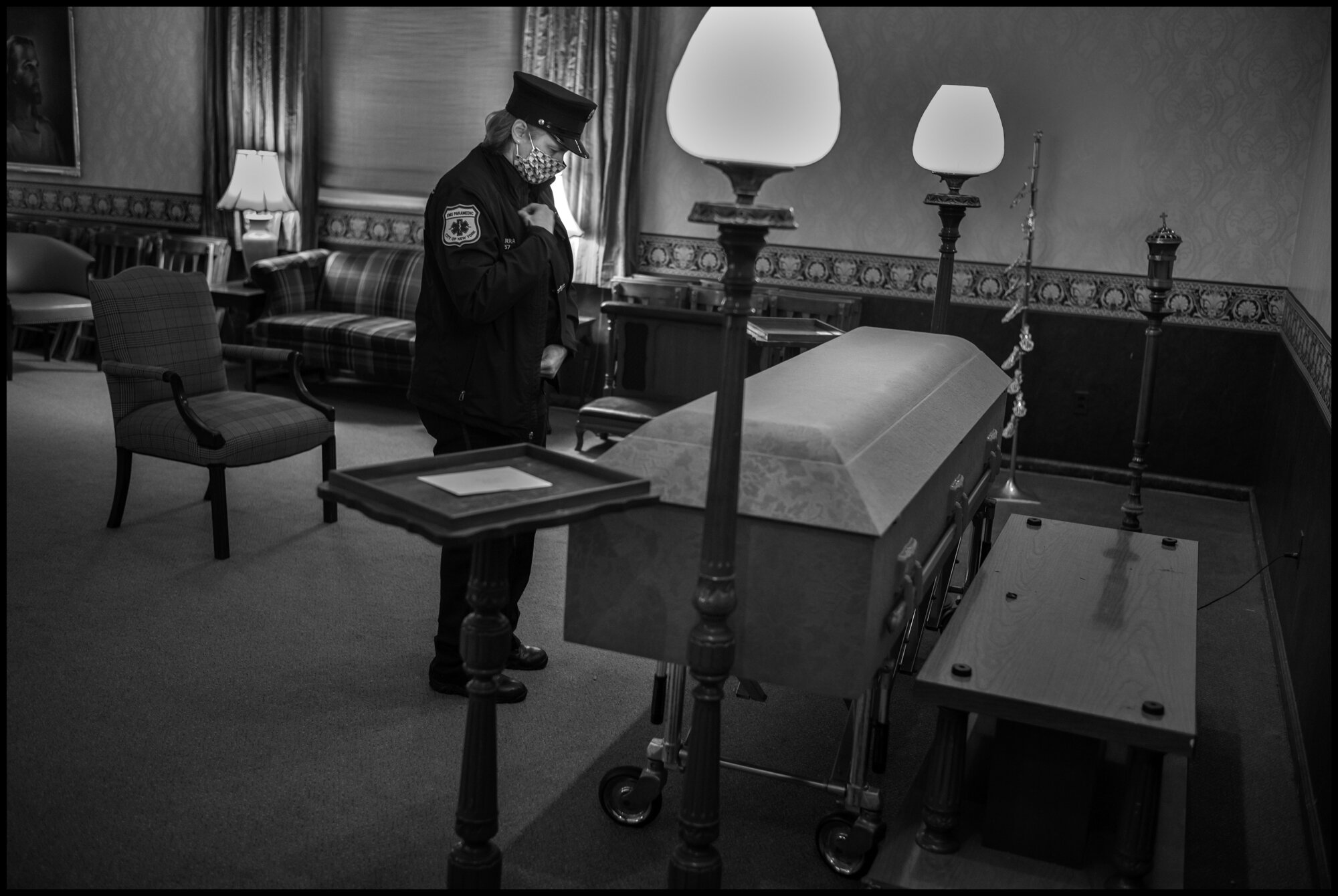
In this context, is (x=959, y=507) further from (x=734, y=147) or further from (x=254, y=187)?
(x=254, y=187)

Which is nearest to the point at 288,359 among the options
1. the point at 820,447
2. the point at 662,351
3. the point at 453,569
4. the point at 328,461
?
the point at 328,461

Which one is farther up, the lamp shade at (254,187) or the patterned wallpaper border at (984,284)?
the lamp shade at (254,187)

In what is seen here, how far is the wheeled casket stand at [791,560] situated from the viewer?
2332mm

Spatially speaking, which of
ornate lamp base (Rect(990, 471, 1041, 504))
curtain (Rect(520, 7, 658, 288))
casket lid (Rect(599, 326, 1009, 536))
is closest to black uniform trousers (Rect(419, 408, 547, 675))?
casket lid (Rect(599, 326, 1009, 536))

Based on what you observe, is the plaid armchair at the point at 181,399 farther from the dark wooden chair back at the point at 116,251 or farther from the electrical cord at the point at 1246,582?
the dark wooden chair back at the point at 116,251

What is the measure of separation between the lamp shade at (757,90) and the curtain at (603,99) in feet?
17.0

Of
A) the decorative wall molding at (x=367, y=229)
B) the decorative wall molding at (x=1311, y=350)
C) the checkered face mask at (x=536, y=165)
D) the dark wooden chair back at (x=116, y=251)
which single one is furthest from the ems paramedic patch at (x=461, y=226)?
the dark wooden chair back at (x=116, y=251)

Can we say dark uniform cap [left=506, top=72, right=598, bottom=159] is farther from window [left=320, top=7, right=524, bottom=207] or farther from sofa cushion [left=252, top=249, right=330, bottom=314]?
sofa cushion [left=252, top=249, right=330, bottom=314]

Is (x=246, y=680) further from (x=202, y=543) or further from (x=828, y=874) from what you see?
(x=828, y=874)

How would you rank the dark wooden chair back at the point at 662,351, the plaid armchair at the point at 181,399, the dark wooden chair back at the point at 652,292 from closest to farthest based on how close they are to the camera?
the plaid armchair at the point at 181,399 < the dark wooden chair back at the point at 662,351 < the dark wooden chair back at the point at 652,292

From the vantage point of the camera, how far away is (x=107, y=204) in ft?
29.3

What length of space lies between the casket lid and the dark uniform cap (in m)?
0.87

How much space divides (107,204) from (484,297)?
7.10 meters

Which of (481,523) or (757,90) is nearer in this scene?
(481,523)
